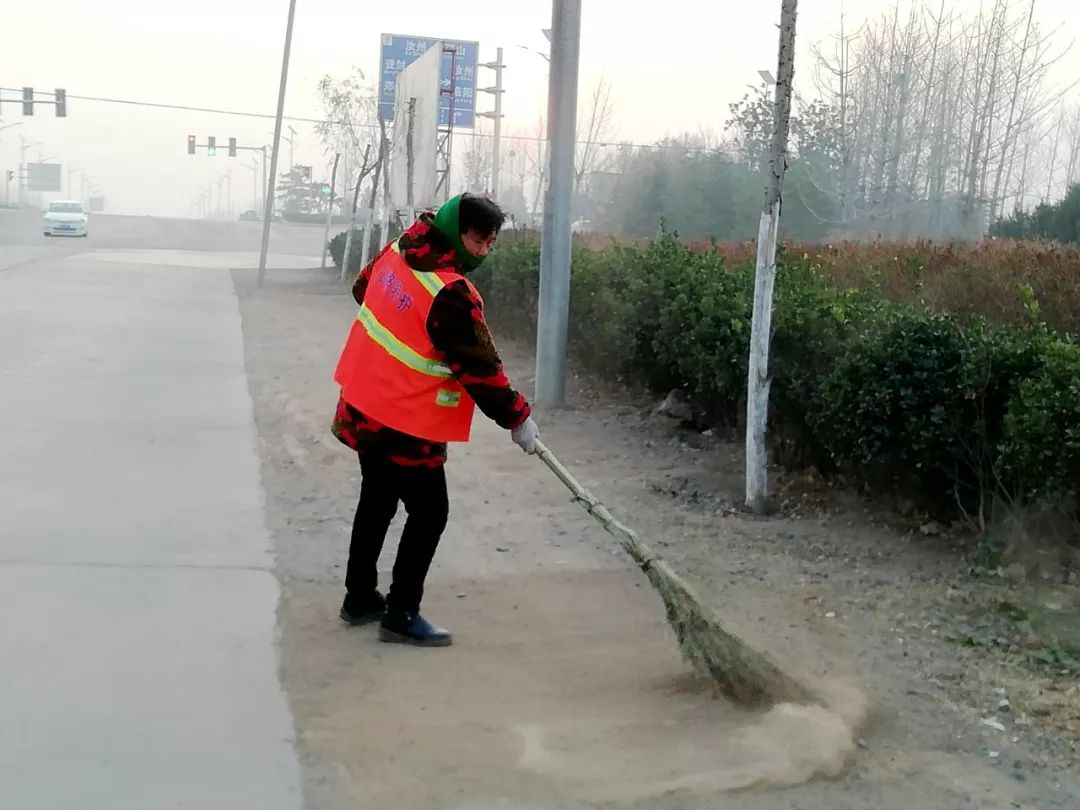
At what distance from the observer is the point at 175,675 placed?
403cm

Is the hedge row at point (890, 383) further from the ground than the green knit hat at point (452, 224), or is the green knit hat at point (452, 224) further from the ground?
the green knit hat at point (452, 224)

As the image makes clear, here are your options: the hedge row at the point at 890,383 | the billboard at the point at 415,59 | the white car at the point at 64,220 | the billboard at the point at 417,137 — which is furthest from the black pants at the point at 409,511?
the white car at the point at 64,220

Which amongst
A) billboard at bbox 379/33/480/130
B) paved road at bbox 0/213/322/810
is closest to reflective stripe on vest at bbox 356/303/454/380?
paved road at bbox 0/213/322/810

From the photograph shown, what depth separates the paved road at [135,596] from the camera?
3.36 metres

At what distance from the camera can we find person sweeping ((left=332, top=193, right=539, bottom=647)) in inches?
163

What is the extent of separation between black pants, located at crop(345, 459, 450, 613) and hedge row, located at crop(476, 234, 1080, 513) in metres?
2.21

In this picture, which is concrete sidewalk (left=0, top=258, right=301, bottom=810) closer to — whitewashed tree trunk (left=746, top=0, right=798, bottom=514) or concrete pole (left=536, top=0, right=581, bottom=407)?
concrete pole (left=536, top=0, right=581, bottom=407)

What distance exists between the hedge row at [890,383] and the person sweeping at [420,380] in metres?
2.02

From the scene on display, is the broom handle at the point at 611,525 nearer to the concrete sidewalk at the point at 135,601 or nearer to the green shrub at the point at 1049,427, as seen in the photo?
the concrete sidewalk at the point at 135,601

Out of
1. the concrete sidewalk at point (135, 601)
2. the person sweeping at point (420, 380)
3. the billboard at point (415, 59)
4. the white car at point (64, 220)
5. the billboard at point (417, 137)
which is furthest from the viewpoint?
the white car at point (64, 220)

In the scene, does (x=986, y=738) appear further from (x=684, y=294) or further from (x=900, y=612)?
(x=684, y=294)

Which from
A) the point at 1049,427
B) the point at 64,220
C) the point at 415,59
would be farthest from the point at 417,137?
A: the point at 64,220


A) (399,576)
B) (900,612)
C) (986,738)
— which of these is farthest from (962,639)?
(399,576)

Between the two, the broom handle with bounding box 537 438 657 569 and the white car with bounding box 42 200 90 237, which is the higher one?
the broom handle with bounding box 537 438 657 569
